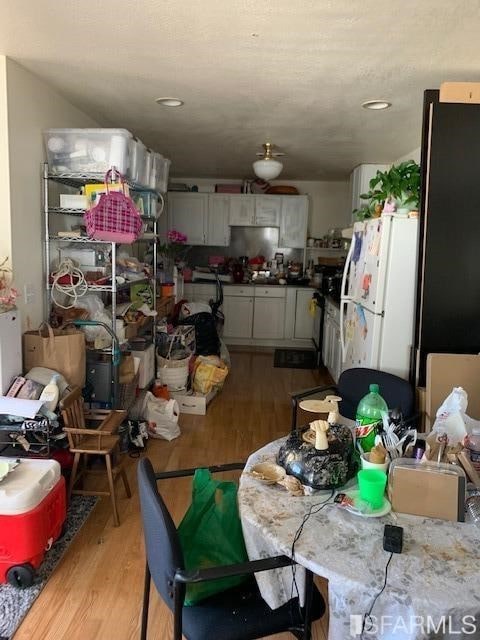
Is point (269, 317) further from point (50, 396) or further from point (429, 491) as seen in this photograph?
point (429, 491)

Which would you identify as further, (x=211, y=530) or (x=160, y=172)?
(x=160, y=172)

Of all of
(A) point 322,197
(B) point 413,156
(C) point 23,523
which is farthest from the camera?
(A) point 322,197

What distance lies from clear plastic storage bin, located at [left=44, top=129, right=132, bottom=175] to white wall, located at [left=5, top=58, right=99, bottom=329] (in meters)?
0.09

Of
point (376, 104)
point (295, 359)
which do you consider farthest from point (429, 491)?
point (295, 359)

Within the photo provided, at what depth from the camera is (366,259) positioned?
3205 millimetres

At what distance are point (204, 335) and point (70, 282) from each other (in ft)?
6.48

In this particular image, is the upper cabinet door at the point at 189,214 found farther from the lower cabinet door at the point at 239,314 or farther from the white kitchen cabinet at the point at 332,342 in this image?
the white kitchen cabinet at the point at 332,342

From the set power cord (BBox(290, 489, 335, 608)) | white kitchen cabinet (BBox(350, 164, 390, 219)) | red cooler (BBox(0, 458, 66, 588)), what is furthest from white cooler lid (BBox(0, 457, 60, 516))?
white kitchen cabinet (BBox(350, 164, 390, 219))

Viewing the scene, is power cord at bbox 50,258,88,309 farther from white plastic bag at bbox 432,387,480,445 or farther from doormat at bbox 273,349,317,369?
doormat at bbox 273,349,317,369

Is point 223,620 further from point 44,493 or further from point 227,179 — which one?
point 227,179

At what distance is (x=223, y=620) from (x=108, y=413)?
170 centimetres

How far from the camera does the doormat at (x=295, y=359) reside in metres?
5.61

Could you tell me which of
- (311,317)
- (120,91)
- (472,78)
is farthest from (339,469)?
(311,317)

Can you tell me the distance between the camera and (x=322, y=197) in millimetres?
6660
